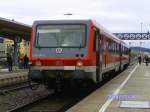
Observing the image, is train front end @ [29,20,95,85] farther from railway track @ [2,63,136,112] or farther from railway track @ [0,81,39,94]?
railway track @ [0,81,39,94]

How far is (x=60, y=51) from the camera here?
17578mm

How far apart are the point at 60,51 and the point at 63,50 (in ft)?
0.37

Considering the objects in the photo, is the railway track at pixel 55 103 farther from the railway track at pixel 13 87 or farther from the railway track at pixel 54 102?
the railway track at pixel 13 87

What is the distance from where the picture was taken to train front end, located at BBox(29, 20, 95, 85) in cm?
1722

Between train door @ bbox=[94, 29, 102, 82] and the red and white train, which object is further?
train door @ bbox=[94, 29, 102, 82]

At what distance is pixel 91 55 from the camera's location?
1748 centimetres

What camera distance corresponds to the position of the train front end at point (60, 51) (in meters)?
17.2

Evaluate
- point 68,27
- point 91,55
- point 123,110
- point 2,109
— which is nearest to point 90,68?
point 91,55

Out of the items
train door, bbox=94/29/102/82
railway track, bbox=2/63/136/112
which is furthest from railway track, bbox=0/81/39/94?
train door, bbox=94/29/102/82

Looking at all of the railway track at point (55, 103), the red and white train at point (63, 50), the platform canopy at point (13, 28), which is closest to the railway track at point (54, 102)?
the railway track at point (55, 103)

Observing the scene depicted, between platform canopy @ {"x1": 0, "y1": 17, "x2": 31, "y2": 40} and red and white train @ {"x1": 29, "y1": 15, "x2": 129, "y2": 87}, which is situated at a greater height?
platform canopy @ {"x1": 0, "y1": 17, "x2": 31, "y2": 40}

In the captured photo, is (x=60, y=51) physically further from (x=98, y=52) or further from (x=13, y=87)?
(x=13, y=87)

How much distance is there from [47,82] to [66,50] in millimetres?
1465

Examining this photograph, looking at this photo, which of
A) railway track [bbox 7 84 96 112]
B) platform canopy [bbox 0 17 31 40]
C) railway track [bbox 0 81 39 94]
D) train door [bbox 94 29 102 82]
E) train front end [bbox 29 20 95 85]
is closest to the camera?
railway track [bbox 7 84 96 112]
